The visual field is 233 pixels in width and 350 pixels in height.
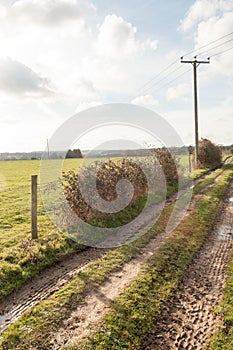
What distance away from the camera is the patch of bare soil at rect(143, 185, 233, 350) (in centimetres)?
449

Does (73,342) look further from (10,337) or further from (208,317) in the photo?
(208,317)

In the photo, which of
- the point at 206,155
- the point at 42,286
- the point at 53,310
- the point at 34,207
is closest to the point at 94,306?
the point at 53,310

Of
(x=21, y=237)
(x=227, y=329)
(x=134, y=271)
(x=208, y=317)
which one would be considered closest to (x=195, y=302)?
(x=208, y=317)

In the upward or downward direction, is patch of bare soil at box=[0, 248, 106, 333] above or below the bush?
below

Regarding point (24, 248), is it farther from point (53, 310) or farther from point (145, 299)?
point (145, 299)

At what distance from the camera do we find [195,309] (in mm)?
5289

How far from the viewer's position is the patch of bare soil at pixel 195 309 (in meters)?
4.49

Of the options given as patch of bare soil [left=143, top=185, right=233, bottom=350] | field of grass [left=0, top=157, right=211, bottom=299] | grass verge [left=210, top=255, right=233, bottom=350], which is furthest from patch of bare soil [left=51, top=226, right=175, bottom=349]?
grass verge [left=210, top=255, right=233, bottom=350]

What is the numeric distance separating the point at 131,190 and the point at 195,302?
7.35m

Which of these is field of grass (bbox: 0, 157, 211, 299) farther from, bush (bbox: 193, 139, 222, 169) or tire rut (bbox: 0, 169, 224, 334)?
bush (bbox: 193, 139, 222, 169)

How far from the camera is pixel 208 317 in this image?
5039 millimetres

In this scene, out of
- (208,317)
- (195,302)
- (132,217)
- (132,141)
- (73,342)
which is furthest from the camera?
(132,141)

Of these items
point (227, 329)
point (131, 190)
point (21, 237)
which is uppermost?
point (131, 190)

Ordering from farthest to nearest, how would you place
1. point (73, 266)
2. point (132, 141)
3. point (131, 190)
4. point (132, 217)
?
1. point (132, 141)
2. point (131, 190)
3. point (132, 217)
4. point (73, 266)
